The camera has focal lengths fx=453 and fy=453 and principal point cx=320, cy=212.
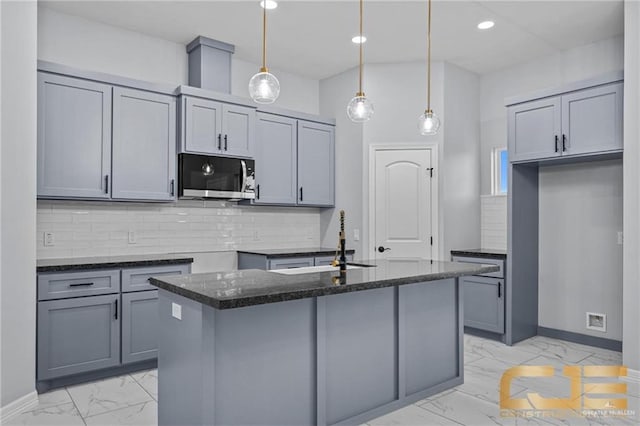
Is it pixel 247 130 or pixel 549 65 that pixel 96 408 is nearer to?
pixel 247 130

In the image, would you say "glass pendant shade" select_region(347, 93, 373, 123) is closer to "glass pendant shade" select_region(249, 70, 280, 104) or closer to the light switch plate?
"glass pendant shade" select_region(249, 70, 280, 104)

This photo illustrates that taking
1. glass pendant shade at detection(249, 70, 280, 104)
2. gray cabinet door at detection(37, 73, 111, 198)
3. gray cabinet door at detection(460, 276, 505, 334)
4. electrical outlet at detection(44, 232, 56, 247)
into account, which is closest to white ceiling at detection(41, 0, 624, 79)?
gray cabinet door at detection(37, 73, 111, 198)

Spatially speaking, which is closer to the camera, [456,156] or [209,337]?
[209,337]

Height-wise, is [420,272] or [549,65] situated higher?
[549,65]

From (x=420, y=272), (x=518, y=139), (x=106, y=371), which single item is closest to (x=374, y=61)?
(x=518, y=139)

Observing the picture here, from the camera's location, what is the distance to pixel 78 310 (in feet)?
11.3

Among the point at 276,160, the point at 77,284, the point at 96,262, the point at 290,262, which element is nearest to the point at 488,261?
the point at 290,262

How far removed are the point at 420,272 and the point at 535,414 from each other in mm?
1198

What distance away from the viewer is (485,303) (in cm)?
466

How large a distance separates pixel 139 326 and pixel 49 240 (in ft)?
3.52

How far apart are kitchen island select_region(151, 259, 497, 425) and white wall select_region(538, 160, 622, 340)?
2128mm

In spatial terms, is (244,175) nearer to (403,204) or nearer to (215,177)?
(215,177)

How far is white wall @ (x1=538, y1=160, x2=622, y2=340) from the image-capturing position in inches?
170

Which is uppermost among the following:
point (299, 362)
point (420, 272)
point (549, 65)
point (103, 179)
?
point (549, 65)
